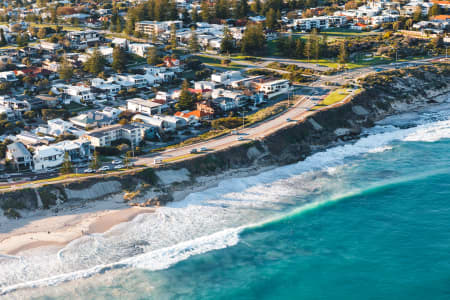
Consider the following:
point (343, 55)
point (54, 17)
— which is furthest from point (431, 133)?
point (54, 17)

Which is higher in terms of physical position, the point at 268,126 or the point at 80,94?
the point at 80,94

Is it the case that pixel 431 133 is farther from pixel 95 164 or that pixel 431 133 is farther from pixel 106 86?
pixel 106 86

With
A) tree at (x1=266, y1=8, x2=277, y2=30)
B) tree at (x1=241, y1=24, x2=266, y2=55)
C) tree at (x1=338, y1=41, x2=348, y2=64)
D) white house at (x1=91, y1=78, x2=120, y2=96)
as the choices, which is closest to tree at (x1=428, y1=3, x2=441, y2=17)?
tree at (x1=266, y1=8, x2=277, y2=30)

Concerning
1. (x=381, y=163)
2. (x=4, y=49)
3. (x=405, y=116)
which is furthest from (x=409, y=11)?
(x=4, y=49)

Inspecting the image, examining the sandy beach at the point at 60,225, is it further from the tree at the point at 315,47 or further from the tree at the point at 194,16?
the tree at the point at 194,16

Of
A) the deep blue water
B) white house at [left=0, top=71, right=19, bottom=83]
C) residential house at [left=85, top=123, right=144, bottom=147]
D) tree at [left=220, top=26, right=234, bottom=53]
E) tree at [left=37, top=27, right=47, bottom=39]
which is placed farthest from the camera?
tree at [left=37, top=27, right=47, bottom=39]

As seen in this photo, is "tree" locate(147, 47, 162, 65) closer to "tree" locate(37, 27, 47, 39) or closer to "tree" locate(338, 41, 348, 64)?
"tree" locate(37, 27, 47, 39)

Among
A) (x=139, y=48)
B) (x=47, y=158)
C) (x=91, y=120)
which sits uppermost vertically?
(x=139, y=48)
